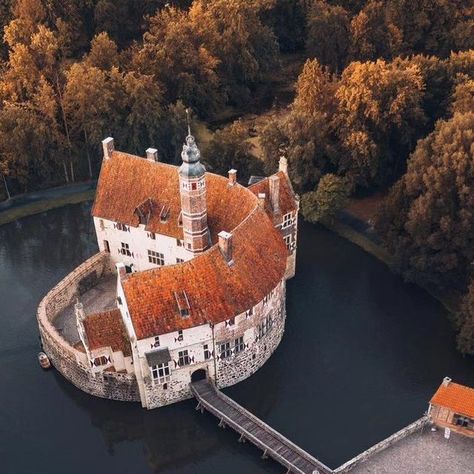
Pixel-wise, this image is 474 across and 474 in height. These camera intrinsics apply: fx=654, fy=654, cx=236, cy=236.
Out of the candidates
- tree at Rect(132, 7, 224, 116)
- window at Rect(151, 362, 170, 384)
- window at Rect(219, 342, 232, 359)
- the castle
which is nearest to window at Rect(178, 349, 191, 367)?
the castle

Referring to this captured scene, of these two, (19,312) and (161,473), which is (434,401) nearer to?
(161,473)

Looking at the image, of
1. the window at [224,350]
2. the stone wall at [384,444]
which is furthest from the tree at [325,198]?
the stone wall at [384,444]

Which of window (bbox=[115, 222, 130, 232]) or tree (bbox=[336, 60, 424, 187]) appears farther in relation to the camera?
tree (bbox=[336, 60, 424, 187])

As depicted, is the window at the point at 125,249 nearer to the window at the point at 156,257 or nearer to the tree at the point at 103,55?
the window at the point at 156,257

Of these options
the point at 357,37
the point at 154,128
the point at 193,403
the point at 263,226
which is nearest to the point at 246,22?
the point at 357,37

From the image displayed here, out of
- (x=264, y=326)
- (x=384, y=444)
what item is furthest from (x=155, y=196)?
(x=384, y=444)

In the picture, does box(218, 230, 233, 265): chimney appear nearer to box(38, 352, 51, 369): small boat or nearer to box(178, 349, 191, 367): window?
box(178, 349, 191, 367): window
